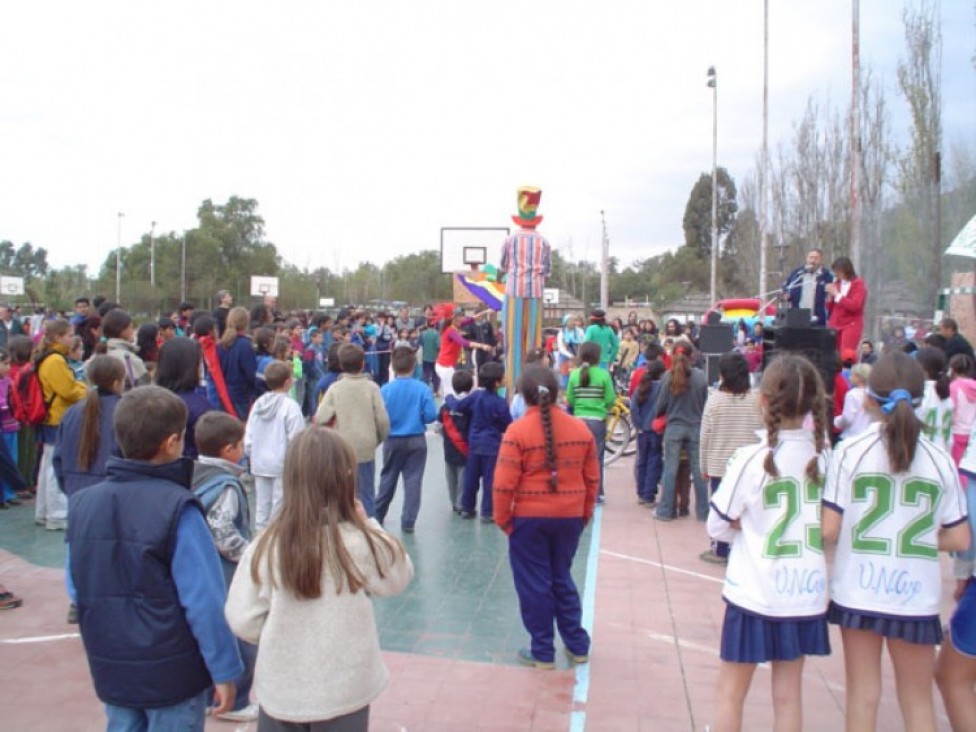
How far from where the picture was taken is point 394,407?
7805mm

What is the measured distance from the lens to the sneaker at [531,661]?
200 inches

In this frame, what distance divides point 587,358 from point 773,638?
5321 mm

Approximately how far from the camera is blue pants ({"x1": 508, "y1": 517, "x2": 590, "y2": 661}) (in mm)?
4906

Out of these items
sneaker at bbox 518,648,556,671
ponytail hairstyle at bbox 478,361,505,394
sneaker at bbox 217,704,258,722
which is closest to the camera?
sneaker at bbox 217,704,258,722

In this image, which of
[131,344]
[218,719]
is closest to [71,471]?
[218,719]

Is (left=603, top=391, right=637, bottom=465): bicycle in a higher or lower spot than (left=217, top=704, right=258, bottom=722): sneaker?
higher

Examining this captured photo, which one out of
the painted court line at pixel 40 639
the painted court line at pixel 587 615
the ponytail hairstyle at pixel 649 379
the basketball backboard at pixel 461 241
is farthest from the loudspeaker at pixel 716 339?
the basketball backboard at pixel 461 241

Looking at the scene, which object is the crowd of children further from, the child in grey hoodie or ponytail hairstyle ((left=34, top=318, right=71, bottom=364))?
ponytail hairstyle ((left=34, top=318, right=71, bottom=364))

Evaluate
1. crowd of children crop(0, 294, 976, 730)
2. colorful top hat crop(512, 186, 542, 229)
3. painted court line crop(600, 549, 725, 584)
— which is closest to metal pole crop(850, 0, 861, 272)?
colorful top hat crop(512, 186, 542, 229)

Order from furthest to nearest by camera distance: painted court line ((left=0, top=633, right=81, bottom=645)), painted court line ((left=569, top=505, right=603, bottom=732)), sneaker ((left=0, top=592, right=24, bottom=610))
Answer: sneaker ((left=0, top=592, right=24, bottom=610))
painted court line ((left=0, top=633, right=81, bottom=645))
painted court line ((left=569, top=505, right=603, bottom=732))

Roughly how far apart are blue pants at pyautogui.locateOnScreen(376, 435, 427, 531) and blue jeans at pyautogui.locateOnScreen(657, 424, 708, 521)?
2.60 m

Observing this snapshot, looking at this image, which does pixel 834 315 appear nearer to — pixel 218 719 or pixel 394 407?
pixel 394 407

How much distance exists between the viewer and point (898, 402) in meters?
3.57

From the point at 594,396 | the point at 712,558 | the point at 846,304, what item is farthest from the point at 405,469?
the point at 846,304
